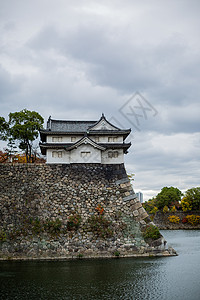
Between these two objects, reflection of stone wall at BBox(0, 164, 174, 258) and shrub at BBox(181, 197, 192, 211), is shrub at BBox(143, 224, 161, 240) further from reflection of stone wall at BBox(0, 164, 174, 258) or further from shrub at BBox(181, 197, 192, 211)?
shrub at BBox(181, 197, 192, 211)

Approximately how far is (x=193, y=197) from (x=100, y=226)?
3988 cm

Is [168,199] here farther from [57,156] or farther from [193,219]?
[57,156]

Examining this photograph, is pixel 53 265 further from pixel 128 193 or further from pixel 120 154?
pixel 120 154

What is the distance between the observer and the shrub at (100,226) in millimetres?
18859

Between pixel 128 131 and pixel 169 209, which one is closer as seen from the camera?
pixel 128 131

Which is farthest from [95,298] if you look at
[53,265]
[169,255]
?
[169,255]

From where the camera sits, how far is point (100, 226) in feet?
62.8

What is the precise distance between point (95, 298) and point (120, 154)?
549 inches

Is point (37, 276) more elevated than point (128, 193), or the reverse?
point (128, 193)

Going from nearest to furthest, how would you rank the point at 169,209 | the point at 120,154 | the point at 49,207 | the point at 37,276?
the point at 37,276 → the point at 49,207 → the point at 120,154 → the point at 169,209

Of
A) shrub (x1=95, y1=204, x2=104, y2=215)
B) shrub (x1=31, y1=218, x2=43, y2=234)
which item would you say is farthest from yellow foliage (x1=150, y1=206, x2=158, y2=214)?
shrub (x1=31, y1=218, x2=43, y2=234)

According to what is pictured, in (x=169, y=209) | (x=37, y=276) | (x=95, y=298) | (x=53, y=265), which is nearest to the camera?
(x=95, y=298)

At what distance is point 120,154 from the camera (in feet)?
75.9

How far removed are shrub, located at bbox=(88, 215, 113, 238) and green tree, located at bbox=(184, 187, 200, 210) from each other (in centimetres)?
3879
